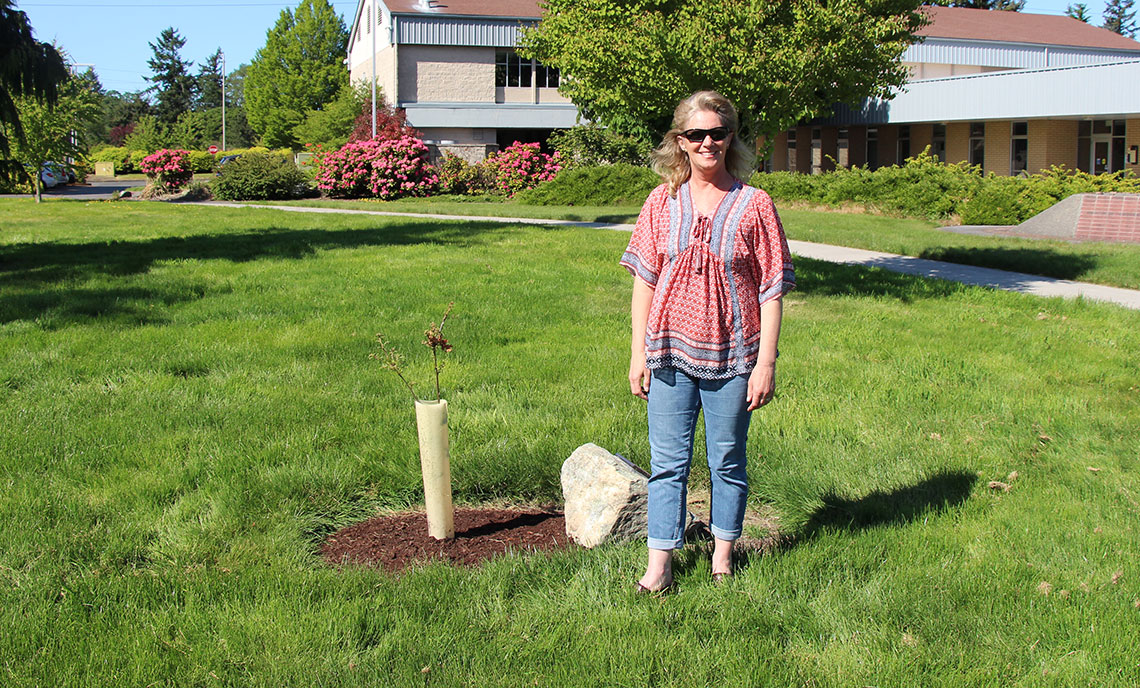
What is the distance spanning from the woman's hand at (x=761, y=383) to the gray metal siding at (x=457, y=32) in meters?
35.8

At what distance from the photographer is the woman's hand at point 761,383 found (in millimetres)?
3346

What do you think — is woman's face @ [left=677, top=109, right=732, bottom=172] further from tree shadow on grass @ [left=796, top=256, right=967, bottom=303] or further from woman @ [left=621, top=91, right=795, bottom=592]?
tree shadow on grass @ [left=796, top=256, right=967, bottom=303]

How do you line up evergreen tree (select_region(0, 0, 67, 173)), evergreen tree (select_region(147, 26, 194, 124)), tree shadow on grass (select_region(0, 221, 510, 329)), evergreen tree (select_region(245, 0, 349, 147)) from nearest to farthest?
tree shadow on grass (select_region(0, 221, 510, 329)), evergreen tree (select_region(0, 0, 67, 173)), evergreen tree (select_region(245, 0, 349, 147)), evergreen tree (select_region(147, 26, 194, 124))

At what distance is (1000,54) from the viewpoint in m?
42.5

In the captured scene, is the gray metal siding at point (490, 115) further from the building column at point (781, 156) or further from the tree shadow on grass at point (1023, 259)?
the tree shadow on grass at point (1023, 259)

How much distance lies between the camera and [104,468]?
4719 millimetres

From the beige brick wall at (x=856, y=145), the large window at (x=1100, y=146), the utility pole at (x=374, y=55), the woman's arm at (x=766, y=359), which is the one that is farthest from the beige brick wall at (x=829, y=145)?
the woman's arm at (x=766, y=359)

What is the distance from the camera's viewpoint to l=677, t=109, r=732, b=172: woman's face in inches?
132

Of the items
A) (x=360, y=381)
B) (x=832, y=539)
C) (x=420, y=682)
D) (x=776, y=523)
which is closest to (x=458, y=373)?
(x=360, y=381)

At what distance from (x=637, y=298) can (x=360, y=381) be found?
3298mm

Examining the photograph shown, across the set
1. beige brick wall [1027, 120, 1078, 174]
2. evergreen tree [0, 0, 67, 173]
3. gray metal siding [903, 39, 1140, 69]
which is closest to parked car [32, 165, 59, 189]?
evergreen tree [0, 0, 67, 173]

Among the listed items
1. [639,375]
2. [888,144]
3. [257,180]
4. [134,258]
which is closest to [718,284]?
[639,375]

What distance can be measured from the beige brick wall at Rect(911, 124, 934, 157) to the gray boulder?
37278 mm

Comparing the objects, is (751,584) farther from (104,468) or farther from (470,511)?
(104,468)
